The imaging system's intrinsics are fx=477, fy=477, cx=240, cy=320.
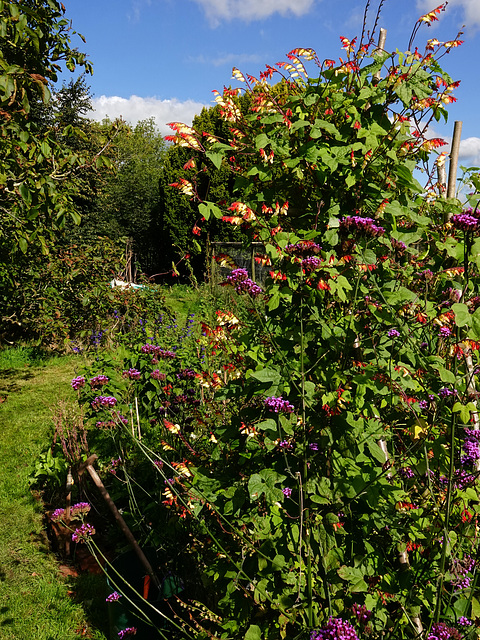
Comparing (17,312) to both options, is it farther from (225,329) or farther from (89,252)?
(225,329)

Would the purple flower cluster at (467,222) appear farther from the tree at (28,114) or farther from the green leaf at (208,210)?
the tree at (28,114)

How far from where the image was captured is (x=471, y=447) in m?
1.65

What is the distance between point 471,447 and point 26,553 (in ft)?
8.81

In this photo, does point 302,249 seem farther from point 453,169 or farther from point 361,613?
point 453,169

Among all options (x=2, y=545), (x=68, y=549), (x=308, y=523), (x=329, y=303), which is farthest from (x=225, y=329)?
(x=2, y=545)

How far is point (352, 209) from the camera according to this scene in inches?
68.9

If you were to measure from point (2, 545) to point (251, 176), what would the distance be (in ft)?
9.01

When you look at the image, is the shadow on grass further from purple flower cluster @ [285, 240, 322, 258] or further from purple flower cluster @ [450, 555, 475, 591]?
purple flower cluster @ [450, 555, 475, 591]

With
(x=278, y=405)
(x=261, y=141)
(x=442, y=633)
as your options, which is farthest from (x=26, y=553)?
(x=261, y=141)

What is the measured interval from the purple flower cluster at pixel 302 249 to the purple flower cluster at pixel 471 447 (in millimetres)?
860

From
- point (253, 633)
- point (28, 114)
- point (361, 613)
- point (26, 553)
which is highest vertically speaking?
point (28, 114)

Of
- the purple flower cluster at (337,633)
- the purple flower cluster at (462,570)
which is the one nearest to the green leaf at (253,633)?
the purple flower cluster at (337,633)

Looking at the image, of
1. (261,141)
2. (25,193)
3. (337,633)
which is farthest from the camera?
(25,193)

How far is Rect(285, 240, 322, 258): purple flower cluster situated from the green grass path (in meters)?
2.12
